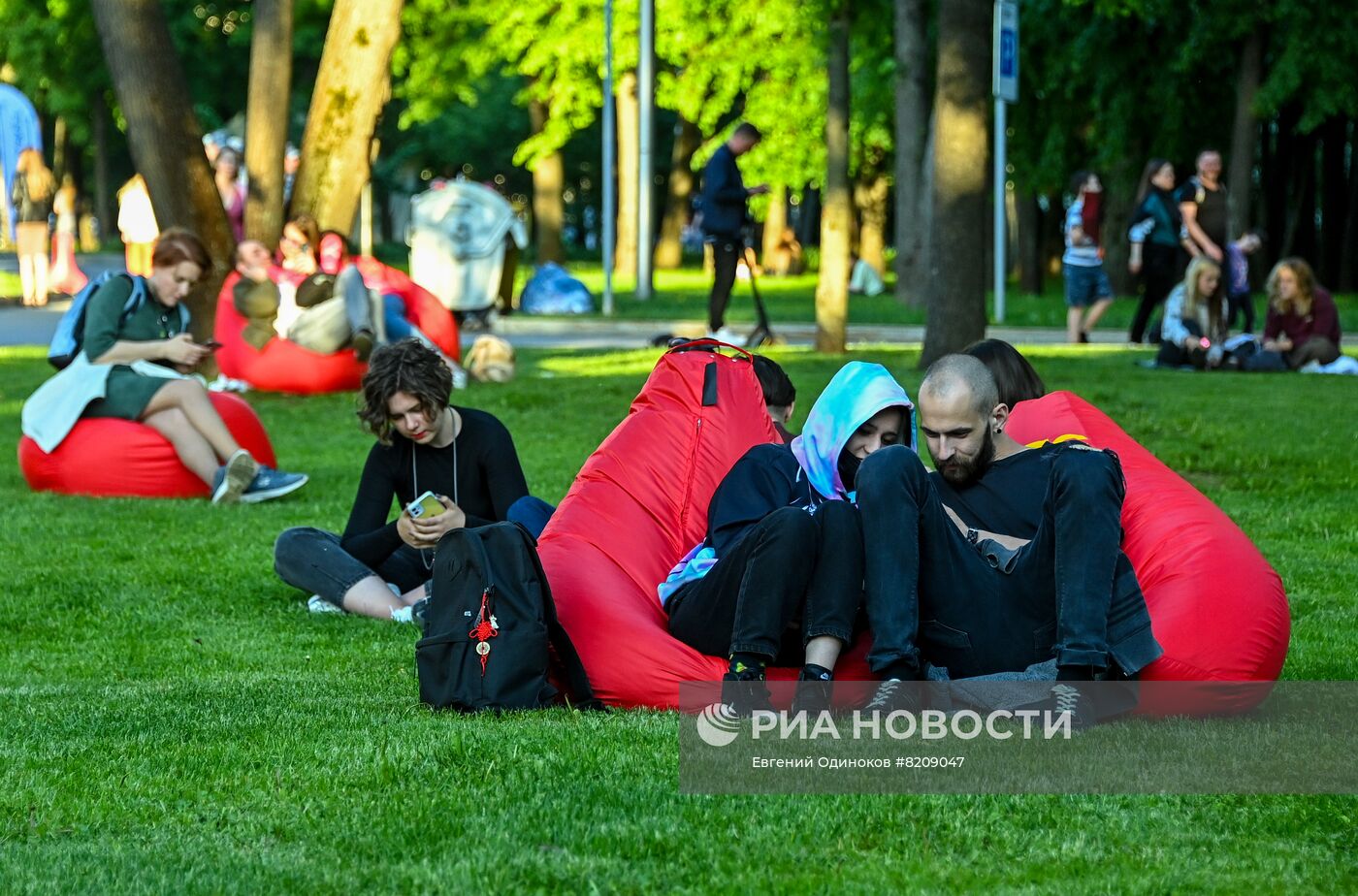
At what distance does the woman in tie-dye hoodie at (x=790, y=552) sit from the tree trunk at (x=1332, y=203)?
29827 mm

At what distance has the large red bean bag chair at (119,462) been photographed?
10.4 meters

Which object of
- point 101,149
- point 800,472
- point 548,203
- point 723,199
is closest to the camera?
point 800,472

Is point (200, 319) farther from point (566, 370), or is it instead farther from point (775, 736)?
point (775, 736)

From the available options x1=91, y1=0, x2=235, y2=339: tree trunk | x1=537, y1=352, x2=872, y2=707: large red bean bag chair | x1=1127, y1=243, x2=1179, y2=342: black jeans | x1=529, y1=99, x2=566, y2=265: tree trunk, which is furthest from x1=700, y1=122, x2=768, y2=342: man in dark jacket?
x1=529, y1=99, x2=566, y2=265: tree trunk

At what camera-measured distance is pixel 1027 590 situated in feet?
17.9

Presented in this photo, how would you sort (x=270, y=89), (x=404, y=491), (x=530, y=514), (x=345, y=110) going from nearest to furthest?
(x=530, y=514) < (x=404, y=491) < (x=345, y=110) < (x=270, y=89)

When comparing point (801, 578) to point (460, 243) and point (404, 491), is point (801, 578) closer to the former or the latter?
point (404, 491)

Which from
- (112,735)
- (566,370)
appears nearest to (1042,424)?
(112,735)

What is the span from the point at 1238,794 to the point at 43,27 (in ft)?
143

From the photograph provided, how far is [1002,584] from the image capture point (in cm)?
548

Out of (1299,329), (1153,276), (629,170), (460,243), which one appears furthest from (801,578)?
(629,170)

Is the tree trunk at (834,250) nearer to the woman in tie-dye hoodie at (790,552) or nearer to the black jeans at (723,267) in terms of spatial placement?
the black jeans at (723,267)

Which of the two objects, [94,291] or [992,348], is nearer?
[992,348]

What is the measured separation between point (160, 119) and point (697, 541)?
35.4ft
